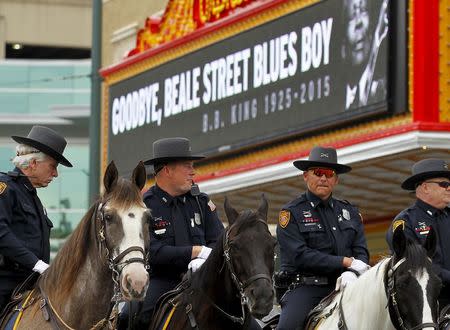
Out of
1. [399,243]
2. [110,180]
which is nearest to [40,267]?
[110,180]

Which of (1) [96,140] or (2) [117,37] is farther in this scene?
(2) [117,37]

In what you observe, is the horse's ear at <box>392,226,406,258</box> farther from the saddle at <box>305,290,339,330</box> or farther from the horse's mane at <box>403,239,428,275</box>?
the saddle at <box>305,290,339,330</box>

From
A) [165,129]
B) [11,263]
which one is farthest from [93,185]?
[11,263]

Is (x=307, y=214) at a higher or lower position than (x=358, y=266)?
higher

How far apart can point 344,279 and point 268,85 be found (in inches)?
450

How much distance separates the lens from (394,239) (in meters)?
10.7

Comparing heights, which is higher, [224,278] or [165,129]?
[165,129]

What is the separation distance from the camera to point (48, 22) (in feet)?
168

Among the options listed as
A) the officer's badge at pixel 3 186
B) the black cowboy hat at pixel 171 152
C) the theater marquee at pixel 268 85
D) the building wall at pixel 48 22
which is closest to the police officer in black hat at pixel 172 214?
the black cowboy hat at pixel 171 152

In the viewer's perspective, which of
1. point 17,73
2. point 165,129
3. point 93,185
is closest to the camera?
point 93,185

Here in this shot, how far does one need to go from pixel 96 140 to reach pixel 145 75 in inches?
116

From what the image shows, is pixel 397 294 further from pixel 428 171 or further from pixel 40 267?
pixel 40 267

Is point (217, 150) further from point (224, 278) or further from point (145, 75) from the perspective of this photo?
point (224, 278)

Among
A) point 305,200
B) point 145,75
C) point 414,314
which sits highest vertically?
point 145,75
